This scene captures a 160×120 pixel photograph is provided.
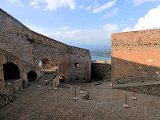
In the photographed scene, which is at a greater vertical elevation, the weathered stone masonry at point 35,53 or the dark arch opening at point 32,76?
the weathered stone masonry at point 35,53

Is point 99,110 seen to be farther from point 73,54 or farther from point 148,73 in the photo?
point 73,54

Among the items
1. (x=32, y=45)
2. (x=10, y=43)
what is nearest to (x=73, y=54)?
(x=32, y=45)

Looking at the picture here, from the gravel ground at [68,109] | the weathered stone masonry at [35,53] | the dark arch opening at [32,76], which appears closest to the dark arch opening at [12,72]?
the weathered stone masonry at [35,53]

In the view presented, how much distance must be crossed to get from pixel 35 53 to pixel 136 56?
9079mm

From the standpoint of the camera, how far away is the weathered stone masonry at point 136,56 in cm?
1820

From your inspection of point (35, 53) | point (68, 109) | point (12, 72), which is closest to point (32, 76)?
point (12, 72)

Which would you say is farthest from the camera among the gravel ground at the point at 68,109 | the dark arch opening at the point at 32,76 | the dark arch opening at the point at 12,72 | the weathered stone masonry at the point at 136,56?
the dark arch opening at the point at 32,76

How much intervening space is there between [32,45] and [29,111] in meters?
11.4

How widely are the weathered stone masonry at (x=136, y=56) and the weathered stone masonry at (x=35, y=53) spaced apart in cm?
667

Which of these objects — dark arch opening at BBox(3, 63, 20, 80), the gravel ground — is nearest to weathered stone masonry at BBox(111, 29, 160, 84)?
the gravel ground

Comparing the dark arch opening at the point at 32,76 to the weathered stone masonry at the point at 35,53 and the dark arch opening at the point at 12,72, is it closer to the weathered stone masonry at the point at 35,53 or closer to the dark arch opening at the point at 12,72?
the weathered stone masonry at the point at 35,53

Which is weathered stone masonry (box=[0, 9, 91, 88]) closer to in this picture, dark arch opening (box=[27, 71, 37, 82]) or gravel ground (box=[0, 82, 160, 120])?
dark arch opening (box=[27, 71, 37, 82])

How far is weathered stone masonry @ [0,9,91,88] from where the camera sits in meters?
16.9

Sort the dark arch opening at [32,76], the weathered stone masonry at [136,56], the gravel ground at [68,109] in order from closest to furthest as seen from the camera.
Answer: the gravel ground at [68,109] → the weathered stone masonry at [136,56] → the dark arch opening at [32,76]
